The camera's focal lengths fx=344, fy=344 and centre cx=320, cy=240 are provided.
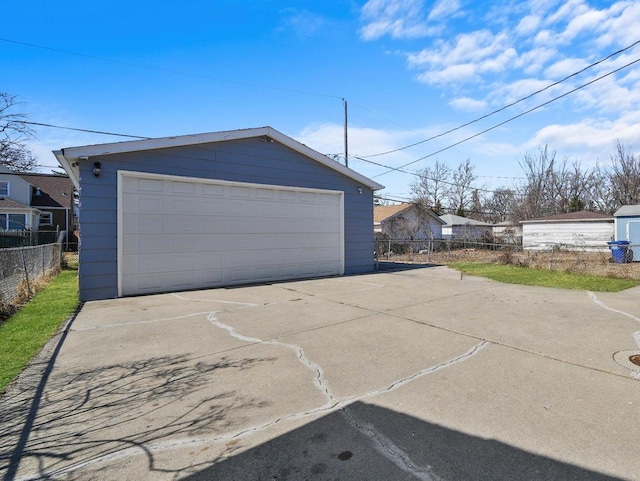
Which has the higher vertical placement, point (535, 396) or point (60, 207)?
point (60, 207)

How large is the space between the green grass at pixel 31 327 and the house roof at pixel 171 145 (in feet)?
8.94

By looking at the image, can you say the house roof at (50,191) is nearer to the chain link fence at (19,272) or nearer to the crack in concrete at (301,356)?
the chain link fence at (19,272)

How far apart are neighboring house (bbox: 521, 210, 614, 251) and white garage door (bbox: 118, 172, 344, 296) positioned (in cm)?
1780

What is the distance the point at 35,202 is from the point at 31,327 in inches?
1123

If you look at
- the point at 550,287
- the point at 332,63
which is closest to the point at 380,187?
the point at 332,63

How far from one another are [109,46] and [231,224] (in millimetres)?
8885

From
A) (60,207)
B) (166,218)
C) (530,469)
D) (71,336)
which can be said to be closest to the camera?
(530,469)

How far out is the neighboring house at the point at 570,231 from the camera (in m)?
22.6

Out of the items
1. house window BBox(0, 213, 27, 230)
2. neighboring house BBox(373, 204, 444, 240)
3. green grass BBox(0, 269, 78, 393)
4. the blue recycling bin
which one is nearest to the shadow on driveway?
green grass BBox(0, 269, 78, 393)

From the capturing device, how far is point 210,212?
9.08m

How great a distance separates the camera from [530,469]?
2.02 metres

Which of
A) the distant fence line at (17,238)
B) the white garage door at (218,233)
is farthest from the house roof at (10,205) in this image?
the white garage door at (218,233)

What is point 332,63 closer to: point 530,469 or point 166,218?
point 166,218

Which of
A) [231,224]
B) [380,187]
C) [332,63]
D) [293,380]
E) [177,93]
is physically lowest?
[293,380]
